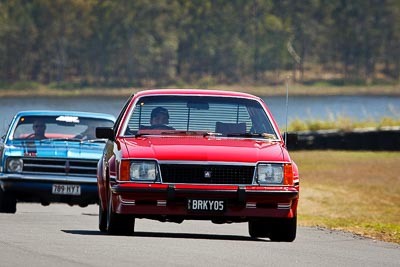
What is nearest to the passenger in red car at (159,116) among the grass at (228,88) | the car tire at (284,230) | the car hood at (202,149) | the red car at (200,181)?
the red car at (200,181)

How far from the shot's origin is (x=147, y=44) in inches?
5012

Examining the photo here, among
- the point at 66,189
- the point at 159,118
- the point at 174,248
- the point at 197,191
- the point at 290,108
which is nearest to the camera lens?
the point at 174,248

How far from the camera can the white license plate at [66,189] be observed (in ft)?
60.2

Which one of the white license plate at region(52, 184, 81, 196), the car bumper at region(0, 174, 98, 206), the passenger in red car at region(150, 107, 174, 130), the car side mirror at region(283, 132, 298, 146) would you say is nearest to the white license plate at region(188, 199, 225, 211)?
the passenger in red car at region(150, 107, 174, 130)

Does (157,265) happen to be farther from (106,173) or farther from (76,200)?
(76,200)

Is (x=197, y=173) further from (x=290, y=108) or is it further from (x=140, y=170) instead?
(x=290, y=108)

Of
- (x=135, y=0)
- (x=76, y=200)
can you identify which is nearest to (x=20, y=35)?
(x=135, y=0)

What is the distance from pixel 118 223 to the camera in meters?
12.8

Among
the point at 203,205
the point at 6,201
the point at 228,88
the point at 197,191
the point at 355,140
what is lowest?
the point at 228,88

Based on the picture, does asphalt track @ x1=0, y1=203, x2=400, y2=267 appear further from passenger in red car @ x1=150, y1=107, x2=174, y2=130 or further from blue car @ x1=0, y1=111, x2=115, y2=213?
blue car @ x1=0, y1=111, x2=115, y2=213

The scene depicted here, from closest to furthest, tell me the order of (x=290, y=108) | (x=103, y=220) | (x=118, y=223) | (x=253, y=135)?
(x=118, y=223) → (x=253, y=135) → (x=103, y=220) → (x=290, y=108)

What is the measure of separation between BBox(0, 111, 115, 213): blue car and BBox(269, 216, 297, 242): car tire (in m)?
5.65

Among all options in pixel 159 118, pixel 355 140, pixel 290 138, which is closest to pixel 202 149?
pixel 159 118

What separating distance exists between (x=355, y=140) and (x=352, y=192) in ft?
40.7
